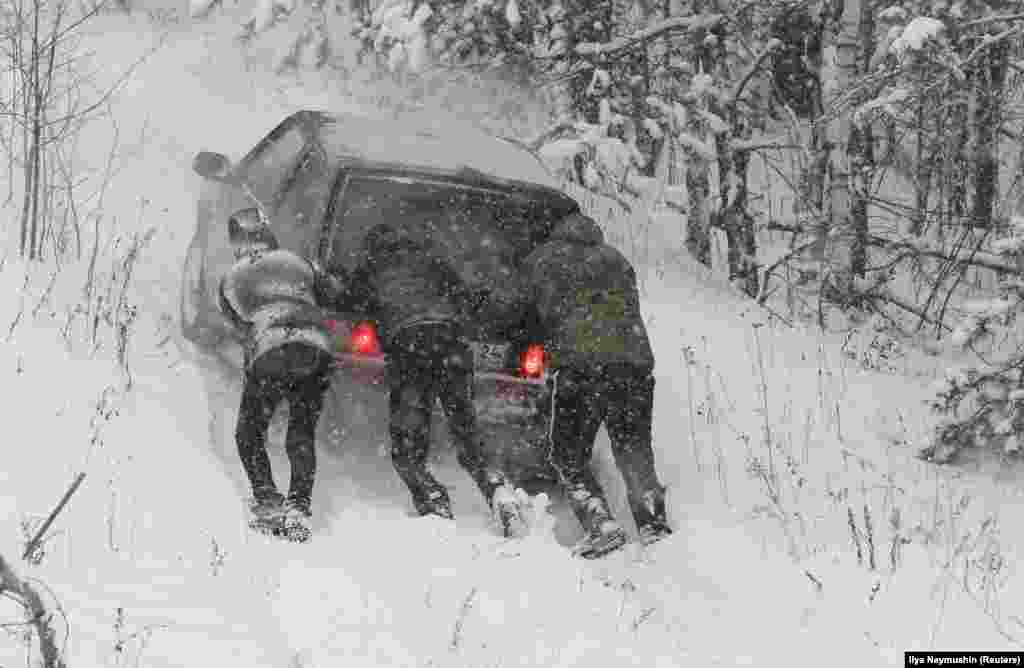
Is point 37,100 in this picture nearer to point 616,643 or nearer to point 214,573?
point 214,573

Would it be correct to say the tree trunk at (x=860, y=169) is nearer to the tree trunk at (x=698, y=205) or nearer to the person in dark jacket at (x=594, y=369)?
the tree trunk at (x=698, y=205)

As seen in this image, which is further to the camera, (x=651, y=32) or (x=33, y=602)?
(x=651, y=32)

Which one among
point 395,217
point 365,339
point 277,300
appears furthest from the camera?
point 395,217

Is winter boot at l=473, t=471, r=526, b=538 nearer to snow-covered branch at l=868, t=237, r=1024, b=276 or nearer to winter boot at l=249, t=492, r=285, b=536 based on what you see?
winter boot at l=249, t=492, r=285, b=536

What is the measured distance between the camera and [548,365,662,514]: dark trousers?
639 centimetres

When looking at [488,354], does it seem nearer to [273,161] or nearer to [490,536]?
[490,536]

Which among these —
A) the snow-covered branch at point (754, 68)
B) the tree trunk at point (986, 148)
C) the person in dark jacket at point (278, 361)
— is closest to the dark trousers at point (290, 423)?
the person in dark jacket at point (278, 361)

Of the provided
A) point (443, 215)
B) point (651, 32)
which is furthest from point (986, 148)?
point (443, 215)

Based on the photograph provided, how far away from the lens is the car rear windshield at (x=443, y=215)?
23.3 feet

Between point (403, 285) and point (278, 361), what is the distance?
29.5 inches

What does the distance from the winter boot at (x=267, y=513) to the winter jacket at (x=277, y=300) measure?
26.8 inches

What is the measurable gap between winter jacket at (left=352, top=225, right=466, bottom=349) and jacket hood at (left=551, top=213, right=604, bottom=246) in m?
0.66

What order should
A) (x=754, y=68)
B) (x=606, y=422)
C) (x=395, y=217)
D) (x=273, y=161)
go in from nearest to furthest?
(x=606, y=422) < (x=395, y=217) < (x=273, y=161) < (x=754, y=68)

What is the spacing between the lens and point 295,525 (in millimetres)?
5828
